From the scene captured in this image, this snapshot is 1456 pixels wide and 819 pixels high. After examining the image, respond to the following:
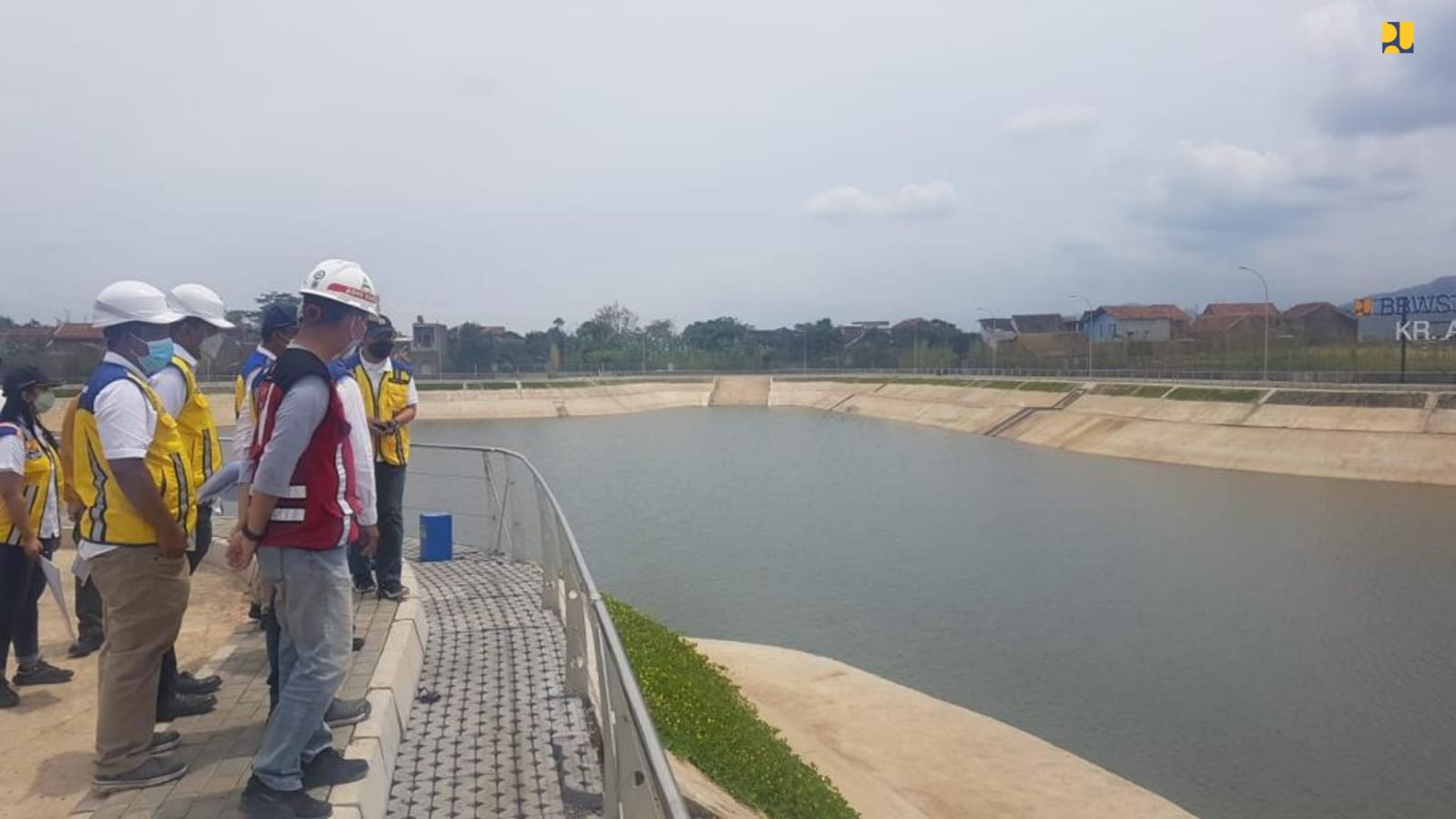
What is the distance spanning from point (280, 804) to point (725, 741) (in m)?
4.14

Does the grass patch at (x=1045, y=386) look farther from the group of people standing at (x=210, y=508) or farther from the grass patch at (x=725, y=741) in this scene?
the group of people standing at (x=210, y=508)

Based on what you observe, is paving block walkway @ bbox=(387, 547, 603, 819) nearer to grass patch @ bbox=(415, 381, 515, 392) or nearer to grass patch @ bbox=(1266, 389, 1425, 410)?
grass patch @ bbox=(1266, 389, 1425, 410)

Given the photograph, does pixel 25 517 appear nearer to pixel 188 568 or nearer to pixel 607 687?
pixel 188 568

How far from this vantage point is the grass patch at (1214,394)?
42.3 meters

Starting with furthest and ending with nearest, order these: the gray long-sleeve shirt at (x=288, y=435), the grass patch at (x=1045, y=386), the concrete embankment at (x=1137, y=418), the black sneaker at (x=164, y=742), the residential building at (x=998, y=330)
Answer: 1. the residential building at (x=998, y=330)
2. the grass patch at (x=1045, y=386)
3. the concrete embankment at (x=1137, y=418)
4. the black sneaker at (x=164, y=742)
5. the gray long-sleeve shirt at (x=288, y=435)

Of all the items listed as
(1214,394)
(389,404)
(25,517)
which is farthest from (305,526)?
(1214,394)

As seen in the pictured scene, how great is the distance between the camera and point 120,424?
400 centimetres

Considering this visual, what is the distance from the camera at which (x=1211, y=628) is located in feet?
50.2

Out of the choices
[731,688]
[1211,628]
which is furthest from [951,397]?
[731,688]

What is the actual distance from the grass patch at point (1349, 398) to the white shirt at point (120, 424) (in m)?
41.2

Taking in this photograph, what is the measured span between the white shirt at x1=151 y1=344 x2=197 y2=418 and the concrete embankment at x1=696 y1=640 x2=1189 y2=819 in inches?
248

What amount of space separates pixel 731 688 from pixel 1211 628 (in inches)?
361

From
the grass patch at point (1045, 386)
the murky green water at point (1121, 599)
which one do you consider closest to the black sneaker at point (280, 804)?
the murky green water at point (1121, 599)

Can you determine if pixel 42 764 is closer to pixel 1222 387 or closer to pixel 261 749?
pixel 261 749
